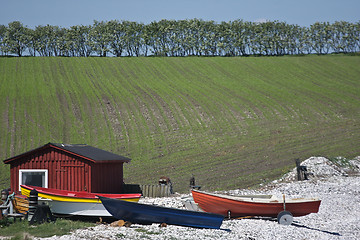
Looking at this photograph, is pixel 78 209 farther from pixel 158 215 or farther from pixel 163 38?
pixel 163 38

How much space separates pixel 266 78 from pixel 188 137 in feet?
105

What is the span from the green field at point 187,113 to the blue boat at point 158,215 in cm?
1154

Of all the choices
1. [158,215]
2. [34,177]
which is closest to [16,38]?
[34,177]

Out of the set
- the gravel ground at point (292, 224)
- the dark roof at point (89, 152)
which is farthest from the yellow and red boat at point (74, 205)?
the dark roof at point (89, 152)

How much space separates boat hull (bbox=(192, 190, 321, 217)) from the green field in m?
9.36

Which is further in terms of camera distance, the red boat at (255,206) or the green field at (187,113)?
the green field at (187,113)

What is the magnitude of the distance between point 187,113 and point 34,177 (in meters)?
32.2

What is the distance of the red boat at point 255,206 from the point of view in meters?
20.5

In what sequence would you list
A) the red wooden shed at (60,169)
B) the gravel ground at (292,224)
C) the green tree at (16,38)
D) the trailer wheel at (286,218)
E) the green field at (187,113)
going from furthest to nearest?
the green tree at (16,38), the green field at (187,113), the red wooden shed at (60,169), the trailer wheel at (286,218), the gravel ground at (292,224)

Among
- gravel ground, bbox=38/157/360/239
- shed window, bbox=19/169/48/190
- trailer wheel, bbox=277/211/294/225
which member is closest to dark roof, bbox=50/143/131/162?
shed window, bbox=19/169/48/190

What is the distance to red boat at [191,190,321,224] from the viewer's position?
2052 centimetres

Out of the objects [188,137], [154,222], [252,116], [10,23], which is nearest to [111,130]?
[188,137]

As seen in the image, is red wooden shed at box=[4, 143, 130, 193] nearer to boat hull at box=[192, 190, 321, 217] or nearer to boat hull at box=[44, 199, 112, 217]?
boat hull at box=[44, 199, 112, 217]

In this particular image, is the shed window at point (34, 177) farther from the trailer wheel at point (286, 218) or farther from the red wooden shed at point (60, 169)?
the trailer wheel at point (286, 218)
